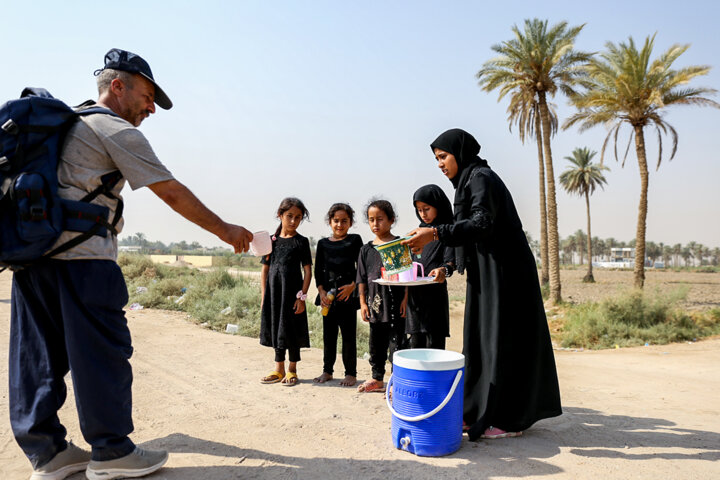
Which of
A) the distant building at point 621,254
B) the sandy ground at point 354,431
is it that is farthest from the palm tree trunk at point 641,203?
the distant building at point 621,254

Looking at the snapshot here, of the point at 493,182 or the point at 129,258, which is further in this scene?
the point at 129,258

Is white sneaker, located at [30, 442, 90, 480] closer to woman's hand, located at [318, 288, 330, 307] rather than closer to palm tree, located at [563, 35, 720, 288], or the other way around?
woman's hand, located at [318, 288, 330, 307]

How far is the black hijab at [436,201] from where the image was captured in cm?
461

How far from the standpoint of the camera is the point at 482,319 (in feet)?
12.1

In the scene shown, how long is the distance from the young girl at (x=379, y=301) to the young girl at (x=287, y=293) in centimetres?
68

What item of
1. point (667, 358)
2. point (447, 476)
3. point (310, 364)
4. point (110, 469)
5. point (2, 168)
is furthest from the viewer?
point (667, 358)

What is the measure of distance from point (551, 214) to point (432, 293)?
60.7 ft

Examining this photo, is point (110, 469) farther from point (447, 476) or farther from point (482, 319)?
point (482, 319)

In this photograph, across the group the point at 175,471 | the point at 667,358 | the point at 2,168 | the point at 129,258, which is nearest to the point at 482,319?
the point at 175,471

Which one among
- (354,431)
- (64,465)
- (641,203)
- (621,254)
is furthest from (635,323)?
(621,254)

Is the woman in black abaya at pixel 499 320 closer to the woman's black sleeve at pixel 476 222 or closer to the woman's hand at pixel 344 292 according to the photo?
the woman's black sleeve at pixel 476 222

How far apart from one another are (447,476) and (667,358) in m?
7.47

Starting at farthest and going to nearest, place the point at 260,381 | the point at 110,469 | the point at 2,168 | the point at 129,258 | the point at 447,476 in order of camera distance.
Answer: the point at 129,258
the point at 260,381
the point at 447,476
the point at 110,469
the point at 2,168

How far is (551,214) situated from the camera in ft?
69.9
